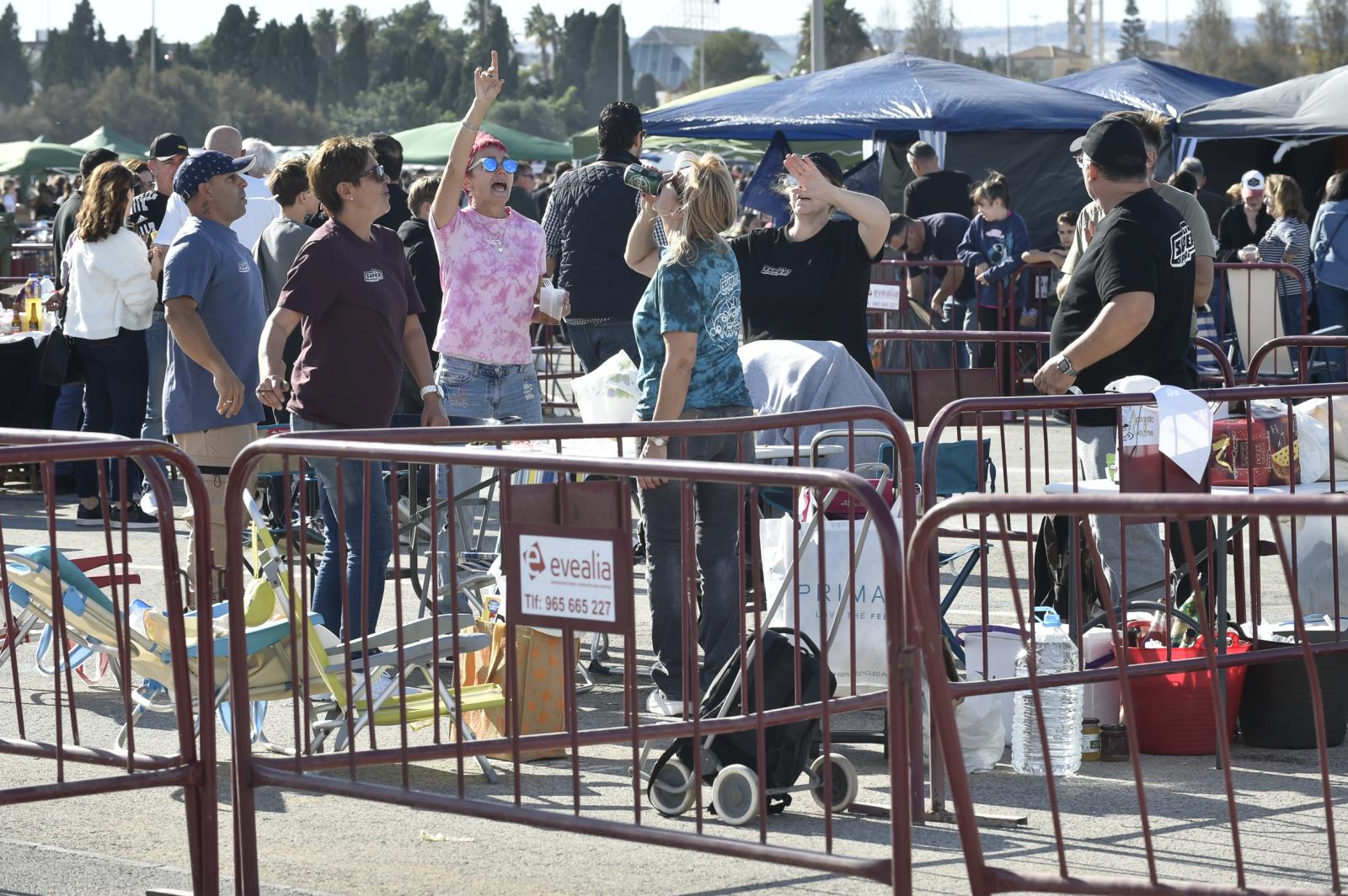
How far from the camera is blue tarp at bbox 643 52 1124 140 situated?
16.6 metres

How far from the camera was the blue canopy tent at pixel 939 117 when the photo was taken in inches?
657

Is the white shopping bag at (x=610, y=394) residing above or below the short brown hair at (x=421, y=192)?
below

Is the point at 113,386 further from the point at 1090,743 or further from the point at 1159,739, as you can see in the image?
the point at 1159,739

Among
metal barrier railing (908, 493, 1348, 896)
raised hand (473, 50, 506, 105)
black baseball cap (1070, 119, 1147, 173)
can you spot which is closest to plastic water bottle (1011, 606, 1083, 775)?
metal barrier railing (908, 493, 1348, 896)

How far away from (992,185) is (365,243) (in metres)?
8.89

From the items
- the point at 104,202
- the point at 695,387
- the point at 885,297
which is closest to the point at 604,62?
the point at 885,297

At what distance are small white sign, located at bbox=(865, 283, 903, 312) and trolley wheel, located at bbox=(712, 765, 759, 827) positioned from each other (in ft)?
28.4

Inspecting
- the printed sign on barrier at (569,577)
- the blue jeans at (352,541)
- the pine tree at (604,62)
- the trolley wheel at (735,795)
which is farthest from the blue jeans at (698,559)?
→ the pine tree at (604,62)

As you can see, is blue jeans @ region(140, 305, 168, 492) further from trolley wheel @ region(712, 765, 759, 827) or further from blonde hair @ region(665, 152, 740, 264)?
trolley wheel @ region(712, 765, 759, 827)

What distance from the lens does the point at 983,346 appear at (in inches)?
540

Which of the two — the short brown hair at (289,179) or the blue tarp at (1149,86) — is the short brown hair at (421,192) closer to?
the short brown hair at (289,179)

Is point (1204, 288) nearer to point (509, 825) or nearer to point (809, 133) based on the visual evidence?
point (509, 825)

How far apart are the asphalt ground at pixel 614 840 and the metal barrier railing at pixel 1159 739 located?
13 millimetres

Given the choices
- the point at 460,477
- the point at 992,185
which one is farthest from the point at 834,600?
the point at 992,185
